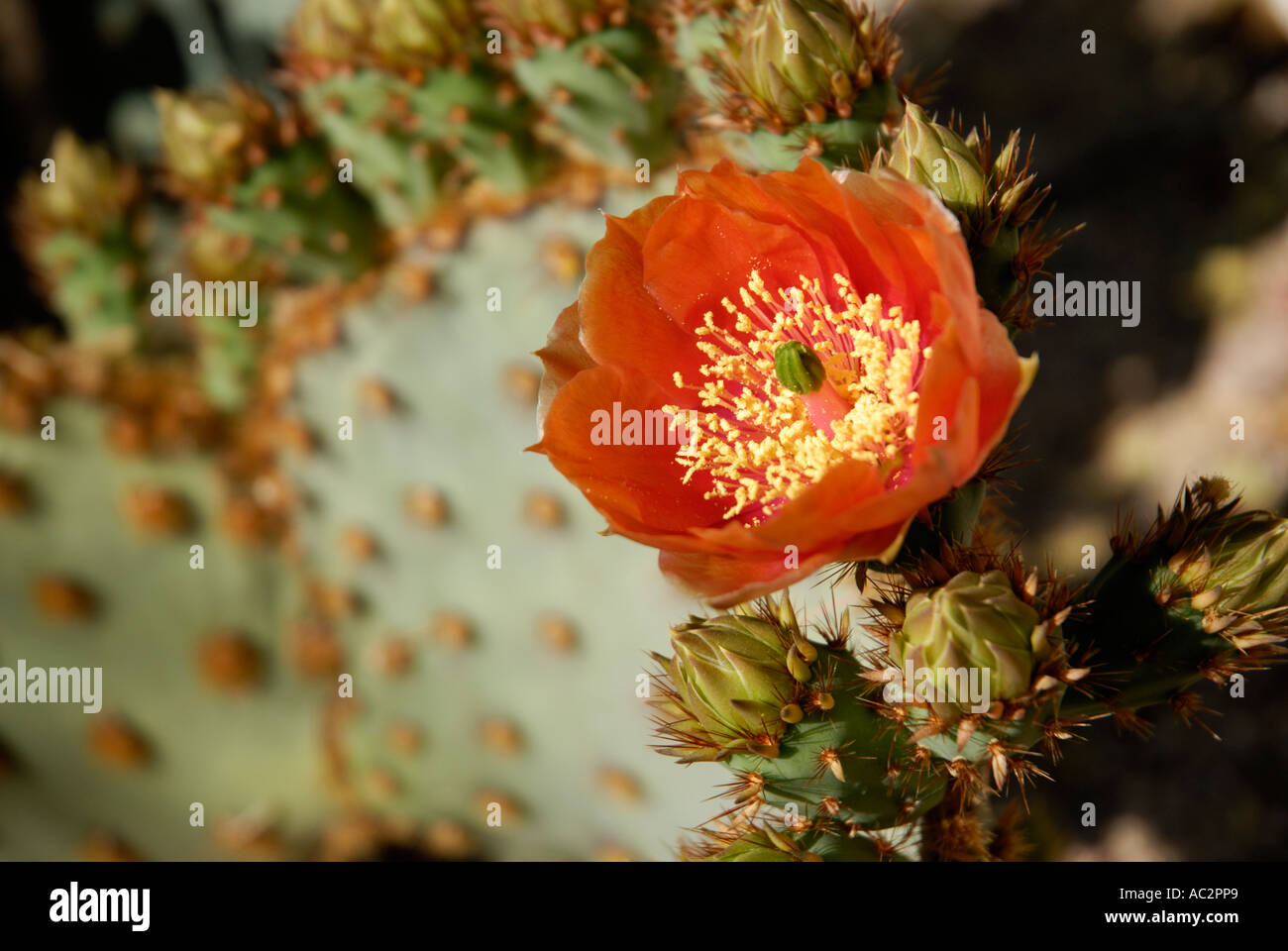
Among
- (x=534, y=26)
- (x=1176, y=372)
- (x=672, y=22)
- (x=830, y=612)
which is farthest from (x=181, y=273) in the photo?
(x=1176, y=372)

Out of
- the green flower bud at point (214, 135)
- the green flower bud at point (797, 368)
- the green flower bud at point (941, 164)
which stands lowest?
the green flower bud at point (797, 368)

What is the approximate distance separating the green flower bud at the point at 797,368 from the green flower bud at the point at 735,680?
17 centimetres

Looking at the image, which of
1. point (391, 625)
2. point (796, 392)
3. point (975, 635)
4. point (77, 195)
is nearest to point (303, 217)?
point (77, 195)

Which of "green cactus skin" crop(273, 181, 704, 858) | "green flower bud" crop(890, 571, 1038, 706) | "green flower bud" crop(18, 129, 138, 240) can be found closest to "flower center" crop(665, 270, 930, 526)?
"green flower bud" crop(890, 571, 1038, 706)

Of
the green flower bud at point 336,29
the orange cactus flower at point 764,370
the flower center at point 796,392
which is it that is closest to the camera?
the orange cactus flower at point 764,370

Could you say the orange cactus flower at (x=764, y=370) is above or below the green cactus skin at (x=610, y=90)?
below

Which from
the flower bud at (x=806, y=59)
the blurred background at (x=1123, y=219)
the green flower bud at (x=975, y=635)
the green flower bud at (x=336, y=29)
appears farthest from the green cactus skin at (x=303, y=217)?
the green flower bud at (x=975, y=635)

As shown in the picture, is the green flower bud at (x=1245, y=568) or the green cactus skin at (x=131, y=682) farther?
the green cactus skin at (x=131, y=682)

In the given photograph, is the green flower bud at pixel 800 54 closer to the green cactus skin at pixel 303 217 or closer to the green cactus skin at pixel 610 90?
the green cactus skin at pixel 610 90

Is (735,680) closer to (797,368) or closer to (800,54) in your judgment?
(797,368)

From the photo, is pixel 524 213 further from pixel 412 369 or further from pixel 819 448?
pixel 819 448

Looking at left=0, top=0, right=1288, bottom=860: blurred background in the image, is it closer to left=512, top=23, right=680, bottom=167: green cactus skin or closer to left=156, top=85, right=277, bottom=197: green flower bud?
left=156, top=85, right=277, bottom=197: green flower bud

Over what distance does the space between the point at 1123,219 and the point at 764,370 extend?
1188 mm

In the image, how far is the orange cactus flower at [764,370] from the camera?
651 mm
